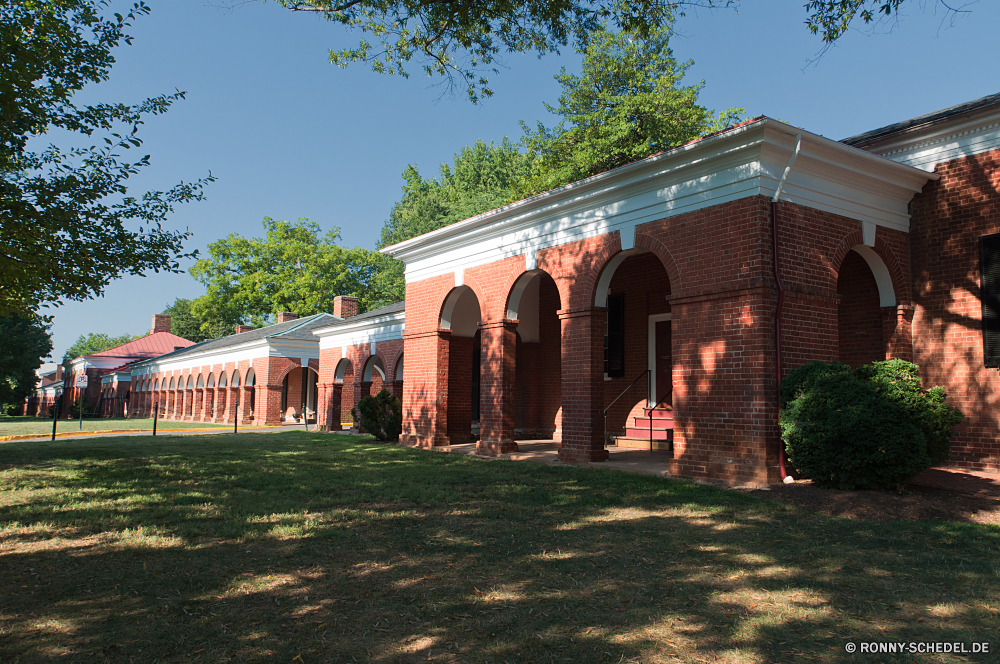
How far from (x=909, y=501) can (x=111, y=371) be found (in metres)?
64.0

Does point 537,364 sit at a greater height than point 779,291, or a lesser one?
lesser

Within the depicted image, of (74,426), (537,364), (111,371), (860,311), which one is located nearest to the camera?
(860,311)

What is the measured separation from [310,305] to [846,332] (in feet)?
144

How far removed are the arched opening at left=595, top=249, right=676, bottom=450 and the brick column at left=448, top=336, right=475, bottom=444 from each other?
3448mm

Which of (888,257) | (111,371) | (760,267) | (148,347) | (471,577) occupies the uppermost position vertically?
(148,347)

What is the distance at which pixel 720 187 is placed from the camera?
934cm

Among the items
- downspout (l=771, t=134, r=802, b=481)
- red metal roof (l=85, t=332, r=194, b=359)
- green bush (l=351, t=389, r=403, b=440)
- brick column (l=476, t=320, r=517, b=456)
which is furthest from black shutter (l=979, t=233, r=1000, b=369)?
red metal roof (l=85, t=332, r=194, b=359)

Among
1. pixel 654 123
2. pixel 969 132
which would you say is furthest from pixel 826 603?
pixel 654 123

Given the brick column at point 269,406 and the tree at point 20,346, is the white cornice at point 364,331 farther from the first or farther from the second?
the tree at point 20,346

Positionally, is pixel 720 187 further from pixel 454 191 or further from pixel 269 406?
pixel 454 191

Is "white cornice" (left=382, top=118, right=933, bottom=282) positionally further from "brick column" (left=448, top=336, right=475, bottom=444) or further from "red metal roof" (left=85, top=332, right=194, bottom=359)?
"red metal roof" (left=85, top=332, right=194, bottom=359)

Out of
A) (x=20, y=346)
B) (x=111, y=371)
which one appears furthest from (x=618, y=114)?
(x=111, y=371)

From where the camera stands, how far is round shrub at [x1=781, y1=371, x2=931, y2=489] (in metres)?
7.26

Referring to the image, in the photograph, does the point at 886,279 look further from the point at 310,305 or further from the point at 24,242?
the point at 310,305
